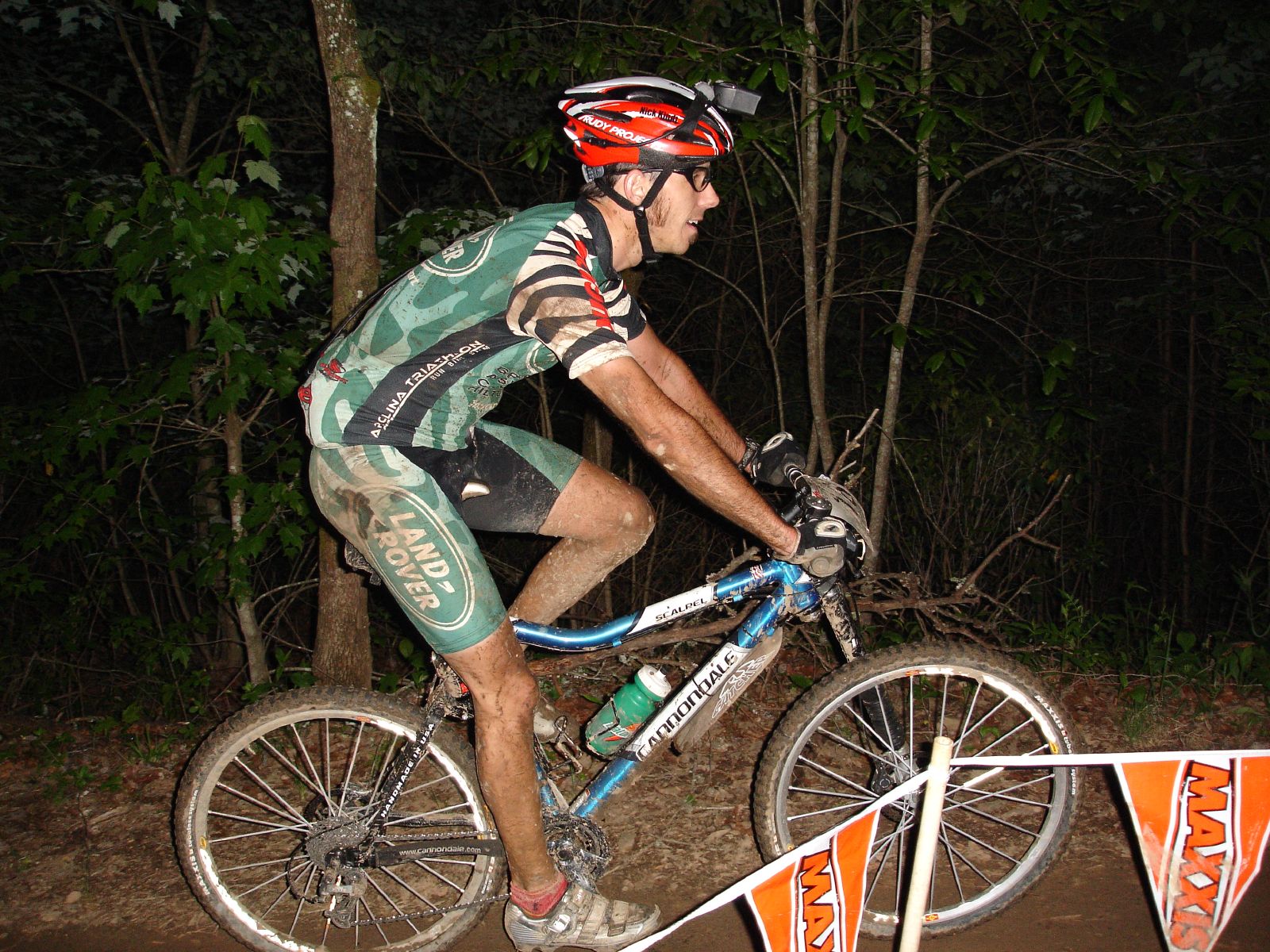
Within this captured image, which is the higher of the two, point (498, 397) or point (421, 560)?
point (498, 397)

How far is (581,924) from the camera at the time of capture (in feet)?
8.77

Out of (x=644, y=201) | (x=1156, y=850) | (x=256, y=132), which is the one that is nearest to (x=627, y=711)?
(x=1156, y=850)

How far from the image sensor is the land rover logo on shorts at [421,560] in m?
2.35

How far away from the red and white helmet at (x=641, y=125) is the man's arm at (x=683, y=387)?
608 millimetres

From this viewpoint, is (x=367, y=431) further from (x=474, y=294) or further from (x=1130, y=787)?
(x=1130, y=787)

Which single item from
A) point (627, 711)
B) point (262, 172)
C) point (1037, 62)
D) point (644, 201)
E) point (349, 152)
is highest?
point (1037, 62)

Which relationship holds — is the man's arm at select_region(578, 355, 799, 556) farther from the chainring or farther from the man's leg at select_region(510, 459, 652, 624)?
the chainring

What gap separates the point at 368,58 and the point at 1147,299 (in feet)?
24.5

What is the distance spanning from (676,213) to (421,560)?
1254 mm

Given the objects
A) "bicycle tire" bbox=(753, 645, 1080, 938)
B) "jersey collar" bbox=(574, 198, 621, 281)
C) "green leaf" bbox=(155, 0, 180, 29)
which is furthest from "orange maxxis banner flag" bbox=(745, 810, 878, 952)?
"green leaf" bbox=(155, 0, 180, 29)

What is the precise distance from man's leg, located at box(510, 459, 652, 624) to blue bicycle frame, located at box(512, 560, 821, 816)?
0.12m

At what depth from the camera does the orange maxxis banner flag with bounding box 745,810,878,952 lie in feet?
6.84

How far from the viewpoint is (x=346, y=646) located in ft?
13.5

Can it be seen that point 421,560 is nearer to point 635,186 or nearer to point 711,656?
point 711,656
